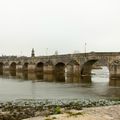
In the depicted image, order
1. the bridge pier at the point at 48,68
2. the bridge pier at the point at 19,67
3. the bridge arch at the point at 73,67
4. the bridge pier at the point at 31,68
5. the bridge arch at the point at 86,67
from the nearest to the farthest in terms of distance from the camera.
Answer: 1. the bridge arch at the point at 86,67
2. the bridge arch at the point at 73,67
3. the bridge pier at the point at 48,68
4. the bridge pier at the point at 31,68
5. the bridge pier at the point at 19,67

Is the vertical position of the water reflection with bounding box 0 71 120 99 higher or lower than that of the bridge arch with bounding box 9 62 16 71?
lower

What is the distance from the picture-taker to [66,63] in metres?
85.3

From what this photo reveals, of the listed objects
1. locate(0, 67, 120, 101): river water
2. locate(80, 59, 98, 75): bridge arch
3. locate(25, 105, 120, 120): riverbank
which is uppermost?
locate(80, 59, 98, 75): bridge arch

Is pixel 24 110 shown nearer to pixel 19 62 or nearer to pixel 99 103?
pixel 99 103

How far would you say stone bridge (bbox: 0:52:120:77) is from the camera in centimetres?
7157

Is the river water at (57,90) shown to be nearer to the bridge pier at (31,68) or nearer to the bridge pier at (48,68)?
the bridge pier at (48,68)

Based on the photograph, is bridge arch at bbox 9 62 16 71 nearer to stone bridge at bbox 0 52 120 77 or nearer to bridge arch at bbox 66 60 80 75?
stone bridge at bbox 0 52 120 77

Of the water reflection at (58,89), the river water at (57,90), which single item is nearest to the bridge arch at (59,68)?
the water reflection at (58,89)

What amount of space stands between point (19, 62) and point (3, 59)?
1197 centimetres

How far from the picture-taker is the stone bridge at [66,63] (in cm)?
7157

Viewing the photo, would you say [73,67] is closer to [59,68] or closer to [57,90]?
[59,68]

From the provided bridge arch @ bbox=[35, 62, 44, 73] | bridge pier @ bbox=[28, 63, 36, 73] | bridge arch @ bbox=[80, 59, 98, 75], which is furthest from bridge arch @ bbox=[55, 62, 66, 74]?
bridge arch @ bbox=[80, 59, 98, 75]

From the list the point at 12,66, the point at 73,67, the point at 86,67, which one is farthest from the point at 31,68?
the point at 86,67

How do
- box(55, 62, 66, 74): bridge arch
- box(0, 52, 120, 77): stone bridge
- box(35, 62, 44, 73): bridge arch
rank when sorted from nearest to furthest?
box(0, 52, 120, 77): stone bridge, box(55, 62, 66, 74): bridge arch, box(35, 62, 44, 73): bridge arch
